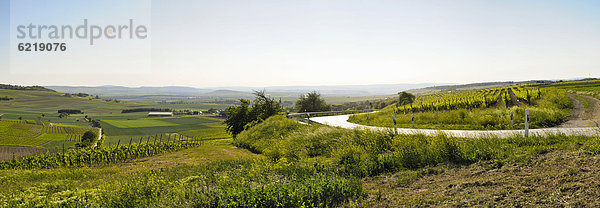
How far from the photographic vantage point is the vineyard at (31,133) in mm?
81912

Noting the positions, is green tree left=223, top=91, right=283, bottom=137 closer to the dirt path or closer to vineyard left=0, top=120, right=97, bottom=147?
the dirt path

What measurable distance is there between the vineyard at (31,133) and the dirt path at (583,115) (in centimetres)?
10402

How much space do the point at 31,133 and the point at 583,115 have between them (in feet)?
410

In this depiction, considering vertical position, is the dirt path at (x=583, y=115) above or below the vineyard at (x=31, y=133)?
above

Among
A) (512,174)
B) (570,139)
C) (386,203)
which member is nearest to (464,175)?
(512,174)

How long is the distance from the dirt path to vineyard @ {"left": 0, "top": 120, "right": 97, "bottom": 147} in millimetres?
104022

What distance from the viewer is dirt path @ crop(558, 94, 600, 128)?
1366 cm

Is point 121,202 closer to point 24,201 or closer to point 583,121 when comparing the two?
point 24,201

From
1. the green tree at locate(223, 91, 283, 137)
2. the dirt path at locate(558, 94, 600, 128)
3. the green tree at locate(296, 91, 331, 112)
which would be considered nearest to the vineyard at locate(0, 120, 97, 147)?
the green tree at locate(296, 91, 331, 112)

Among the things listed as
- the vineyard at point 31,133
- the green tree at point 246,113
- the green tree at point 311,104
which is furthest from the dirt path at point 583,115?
the vineyard at point 31,133

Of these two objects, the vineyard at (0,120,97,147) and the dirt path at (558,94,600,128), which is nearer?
the dirt path at (558,94,600,128)

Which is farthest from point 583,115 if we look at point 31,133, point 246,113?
point 31,133

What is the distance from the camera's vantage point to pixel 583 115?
1592 cm

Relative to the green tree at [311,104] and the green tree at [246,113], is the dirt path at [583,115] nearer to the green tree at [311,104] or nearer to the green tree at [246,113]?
the green tree at [246,113]
